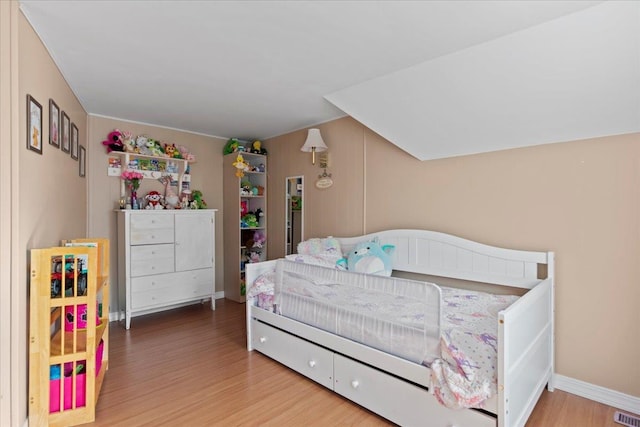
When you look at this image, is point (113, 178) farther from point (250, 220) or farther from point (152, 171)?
point (250, 220)

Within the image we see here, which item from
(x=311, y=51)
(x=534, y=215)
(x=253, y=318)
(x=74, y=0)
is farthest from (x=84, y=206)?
(x=534, y=215)

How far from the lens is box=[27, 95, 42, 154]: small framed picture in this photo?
1.78 m

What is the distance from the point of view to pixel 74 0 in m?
1.64

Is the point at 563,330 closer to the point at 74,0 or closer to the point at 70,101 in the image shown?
the point at 74,0

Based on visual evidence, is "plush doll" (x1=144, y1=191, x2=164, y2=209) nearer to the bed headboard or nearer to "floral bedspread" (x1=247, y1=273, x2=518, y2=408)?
the bed headboard

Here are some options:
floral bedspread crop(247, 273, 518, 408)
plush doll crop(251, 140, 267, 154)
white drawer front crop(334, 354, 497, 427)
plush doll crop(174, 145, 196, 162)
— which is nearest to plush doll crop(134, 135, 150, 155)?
plush doll crop(174, 145, 196, 162)

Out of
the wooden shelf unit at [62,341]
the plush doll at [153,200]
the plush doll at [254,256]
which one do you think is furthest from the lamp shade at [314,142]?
the wooden shelf unit at [62,341]

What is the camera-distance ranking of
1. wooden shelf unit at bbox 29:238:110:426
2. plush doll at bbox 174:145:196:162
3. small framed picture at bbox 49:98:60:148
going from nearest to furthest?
wooden shelf unit at bbox 29:238:110:426 < small framed picture at bbox 49:98:60:148 < plush doll at bbox 174:145:196:162

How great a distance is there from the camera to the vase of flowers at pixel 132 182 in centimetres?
372

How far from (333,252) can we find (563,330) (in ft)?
6.10

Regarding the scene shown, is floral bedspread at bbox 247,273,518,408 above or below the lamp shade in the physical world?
below

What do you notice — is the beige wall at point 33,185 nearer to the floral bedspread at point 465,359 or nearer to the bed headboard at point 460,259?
the floral bedspread at point 465,359

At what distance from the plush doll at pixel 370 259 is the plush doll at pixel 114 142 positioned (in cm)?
276

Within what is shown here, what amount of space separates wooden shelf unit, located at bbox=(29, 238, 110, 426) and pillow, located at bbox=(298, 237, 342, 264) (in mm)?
1774
